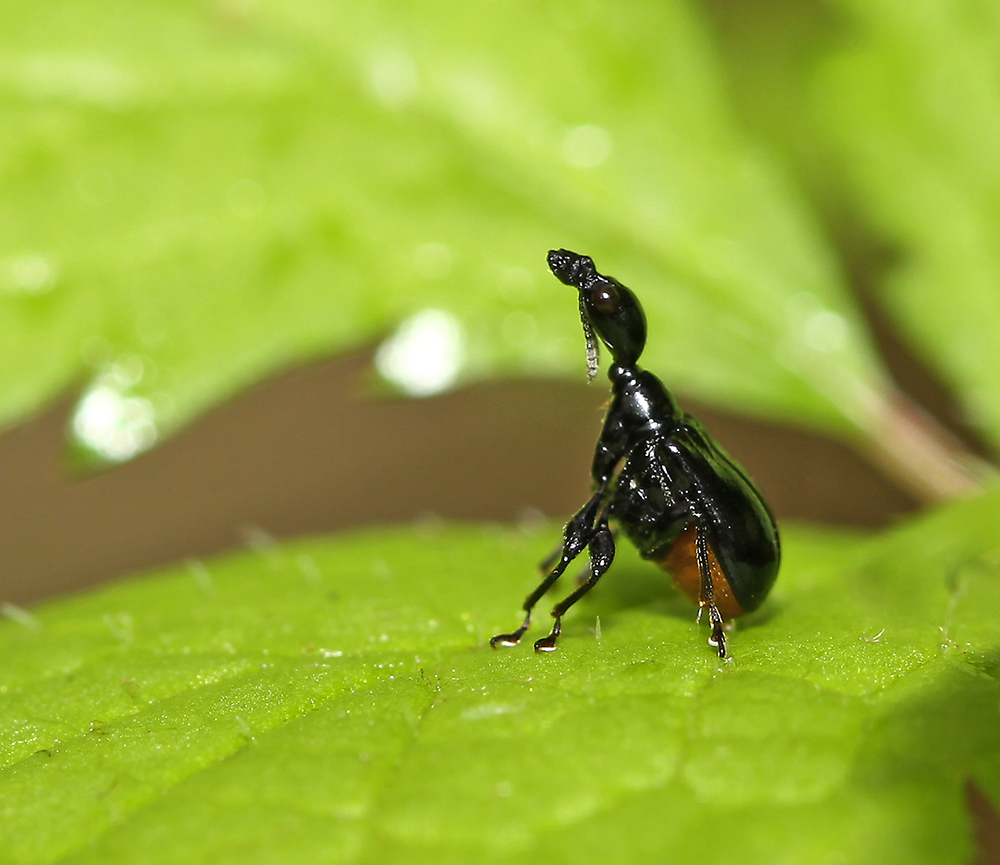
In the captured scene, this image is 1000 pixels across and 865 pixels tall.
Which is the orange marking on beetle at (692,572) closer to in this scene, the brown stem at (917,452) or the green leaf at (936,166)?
the brown stem at (917,452)

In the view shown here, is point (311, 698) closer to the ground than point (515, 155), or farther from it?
closer to the ground

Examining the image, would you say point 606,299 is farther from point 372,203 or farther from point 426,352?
point 372,203

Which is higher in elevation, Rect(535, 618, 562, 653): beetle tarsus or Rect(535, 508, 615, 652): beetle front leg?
Rect(535, 508, 615, 652): beetle front leg

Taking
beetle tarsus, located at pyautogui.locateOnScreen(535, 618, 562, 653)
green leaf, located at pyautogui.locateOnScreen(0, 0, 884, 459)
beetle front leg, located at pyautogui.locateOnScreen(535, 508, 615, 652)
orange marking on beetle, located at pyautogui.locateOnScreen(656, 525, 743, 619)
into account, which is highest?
green leaf, located at pyautogui.locateOnScreen(0, 0, 884, 459)

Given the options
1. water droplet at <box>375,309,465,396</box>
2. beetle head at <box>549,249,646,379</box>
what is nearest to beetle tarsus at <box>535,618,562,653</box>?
beetle head at <box>549,249,646,379</box>

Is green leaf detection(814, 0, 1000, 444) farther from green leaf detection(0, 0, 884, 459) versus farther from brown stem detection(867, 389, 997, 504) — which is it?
green leaf detection(0, 0, 884, 459)

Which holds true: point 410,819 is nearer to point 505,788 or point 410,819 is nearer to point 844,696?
point 505,788

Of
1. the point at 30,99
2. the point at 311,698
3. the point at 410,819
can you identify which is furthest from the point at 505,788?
the point at 30,99
